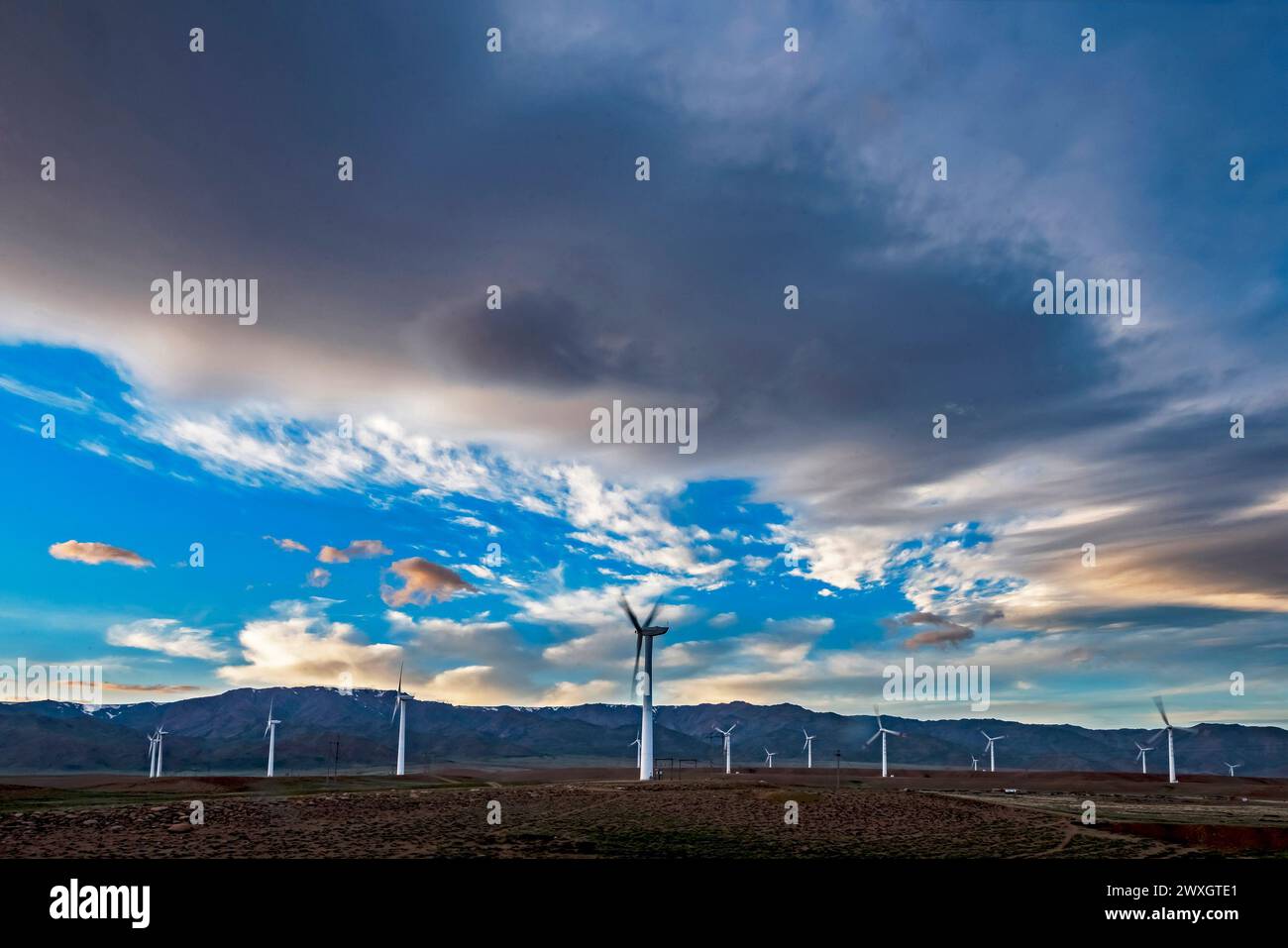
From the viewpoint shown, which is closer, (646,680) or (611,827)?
(611,827)

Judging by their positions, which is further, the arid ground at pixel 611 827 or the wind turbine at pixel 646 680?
the wind turbine at pixel 646 680

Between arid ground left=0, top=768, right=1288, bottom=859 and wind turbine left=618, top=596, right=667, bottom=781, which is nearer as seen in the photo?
arid ground left=0, top=768, right=1288, bottom=859
